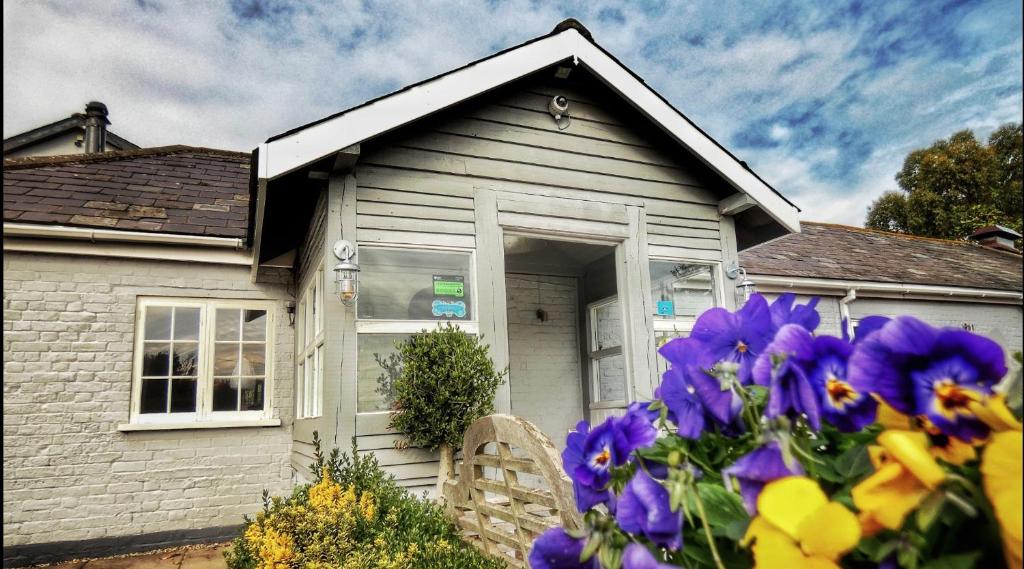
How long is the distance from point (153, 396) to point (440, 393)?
3.94 metres

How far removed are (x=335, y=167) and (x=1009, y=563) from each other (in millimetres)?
4604

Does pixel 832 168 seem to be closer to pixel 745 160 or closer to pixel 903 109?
pixel 903 109

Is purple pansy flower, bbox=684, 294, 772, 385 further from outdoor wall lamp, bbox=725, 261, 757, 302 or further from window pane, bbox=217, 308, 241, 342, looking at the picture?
window pane, bbox=217, 308, 241, 342

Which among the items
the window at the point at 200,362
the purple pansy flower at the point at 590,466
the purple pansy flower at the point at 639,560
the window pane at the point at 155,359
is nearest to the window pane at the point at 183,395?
the window at the point at 200,362

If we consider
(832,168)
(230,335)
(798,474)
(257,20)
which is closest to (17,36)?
(798,474)

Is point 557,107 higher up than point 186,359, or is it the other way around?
point 557,107

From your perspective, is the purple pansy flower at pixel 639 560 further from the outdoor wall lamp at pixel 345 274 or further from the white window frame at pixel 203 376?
the white window frame at pixel 203 376

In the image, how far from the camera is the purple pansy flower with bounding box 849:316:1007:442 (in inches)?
16.3

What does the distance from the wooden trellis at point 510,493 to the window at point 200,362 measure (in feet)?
12.1

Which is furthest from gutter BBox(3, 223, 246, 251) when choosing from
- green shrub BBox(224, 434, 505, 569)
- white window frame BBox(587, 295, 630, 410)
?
white window frame BBox(587, 295, 630, 410)

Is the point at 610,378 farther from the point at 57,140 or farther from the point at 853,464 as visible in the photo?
the point at 57,140

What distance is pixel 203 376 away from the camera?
6535mm

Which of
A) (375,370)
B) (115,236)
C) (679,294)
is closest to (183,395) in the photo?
(115,236)

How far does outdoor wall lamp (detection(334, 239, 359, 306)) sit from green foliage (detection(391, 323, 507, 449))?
0.52 m
